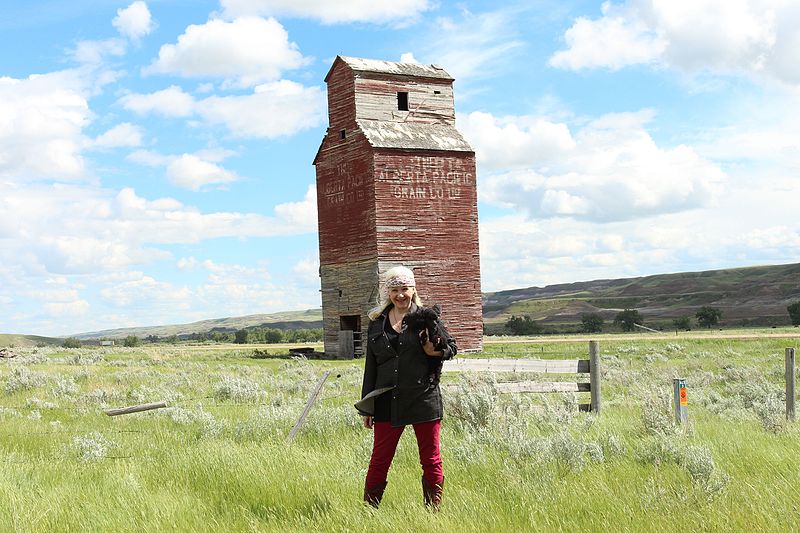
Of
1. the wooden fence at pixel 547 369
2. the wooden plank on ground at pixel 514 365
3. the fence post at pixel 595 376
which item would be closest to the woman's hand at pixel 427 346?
the wooden plank on ground at pixel 514 365

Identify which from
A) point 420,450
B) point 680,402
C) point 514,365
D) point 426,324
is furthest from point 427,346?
point 514,365

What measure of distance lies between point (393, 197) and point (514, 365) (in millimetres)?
21680

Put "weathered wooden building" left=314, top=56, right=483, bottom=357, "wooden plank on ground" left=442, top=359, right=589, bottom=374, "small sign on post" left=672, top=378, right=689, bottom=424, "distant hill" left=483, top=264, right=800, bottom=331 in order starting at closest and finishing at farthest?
"small sign on post" left=672, top=378, right=689, bottom=424, "wooden plank on ground" left=442, top=359, right=589, bottom=374, "weathered wooden building" left=314, top=56, right=483, bottom=357, "distant hill" left=483, top=264, right=800, bottom=331

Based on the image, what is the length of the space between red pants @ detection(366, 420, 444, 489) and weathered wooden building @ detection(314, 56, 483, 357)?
87.5ft

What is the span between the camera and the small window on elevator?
36.1m

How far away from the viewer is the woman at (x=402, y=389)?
5.97 metres

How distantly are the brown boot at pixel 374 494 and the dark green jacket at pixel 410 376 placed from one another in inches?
23.2

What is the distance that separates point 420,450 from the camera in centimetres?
604

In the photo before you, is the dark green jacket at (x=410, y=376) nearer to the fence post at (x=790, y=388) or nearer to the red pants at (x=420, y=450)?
the red pants at (x=420, y=450)

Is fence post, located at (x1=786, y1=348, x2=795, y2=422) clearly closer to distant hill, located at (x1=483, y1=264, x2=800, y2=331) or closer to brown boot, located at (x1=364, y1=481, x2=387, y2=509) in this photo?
brown boot, located at (x1=364, y1=481, x2=387, y2=509)

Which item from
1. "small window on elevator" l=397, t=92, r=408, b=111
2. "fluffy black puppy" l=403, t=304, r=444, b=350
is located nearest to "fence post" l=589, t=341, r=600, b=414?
"fluffy black puppy" l=403, t=304, r=444, b=350

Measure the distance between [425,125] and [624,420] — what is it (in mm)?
26603

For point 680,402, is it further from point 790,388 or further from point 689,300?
point 689,300

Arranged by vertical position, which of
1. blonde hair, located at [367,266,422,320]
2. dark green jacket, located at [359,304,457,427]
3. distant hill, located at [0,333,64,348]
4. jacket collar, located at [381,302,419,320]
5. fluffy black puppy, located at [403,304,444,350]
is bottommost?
distant hill, located at [0,333,64,348]
